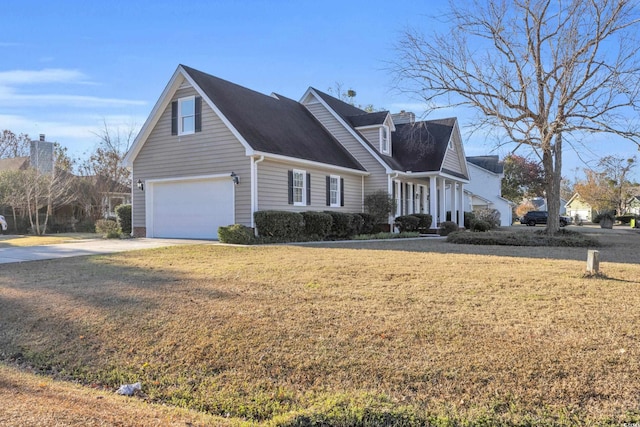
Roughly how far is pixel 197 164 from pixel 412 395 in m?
14.3

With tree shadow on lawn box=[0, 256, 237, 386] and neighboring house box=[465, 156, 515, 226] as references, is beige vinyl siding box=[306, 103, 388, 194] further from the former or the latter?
neighboring house box=[465, 156, 515, 226]

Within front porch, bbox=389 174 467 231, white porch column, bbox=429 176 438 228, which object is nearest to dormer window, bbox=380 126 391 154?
front porch, bbox=389 174 467 231

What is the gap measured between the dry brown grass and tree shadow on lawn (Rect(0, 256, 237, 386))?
Result: 2 centimetres

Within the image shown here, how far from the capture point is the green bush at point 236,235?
1400 cm

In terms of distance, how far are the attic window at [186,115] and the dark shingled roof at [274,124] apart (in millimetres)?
789

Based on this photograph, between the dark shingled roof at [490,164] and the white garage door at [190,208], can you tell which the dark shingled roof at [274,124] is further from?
the dark shingled roof at [490,164]

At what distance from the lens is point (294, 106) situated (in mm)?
22453

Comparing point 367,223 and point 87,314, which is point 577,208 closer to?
point 367,223

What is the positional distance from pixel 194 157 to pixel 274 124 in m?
3.65

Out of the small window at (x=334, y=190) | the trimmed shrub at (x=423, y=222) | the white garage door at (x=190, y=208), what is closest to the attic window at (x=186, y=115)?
the white garage door at (x=190, y=208)

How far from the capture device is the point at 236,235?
13984 millimetres

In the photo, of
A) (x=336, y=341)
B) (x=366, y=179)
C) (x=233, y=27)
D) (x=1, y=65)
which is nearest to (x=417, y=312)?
(x=336, y=341)

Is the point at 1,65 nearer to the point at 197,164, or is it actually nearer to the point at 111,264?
the point at 197,164

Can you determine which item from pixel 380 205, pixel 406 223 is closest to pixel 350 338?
pixel 380 205
